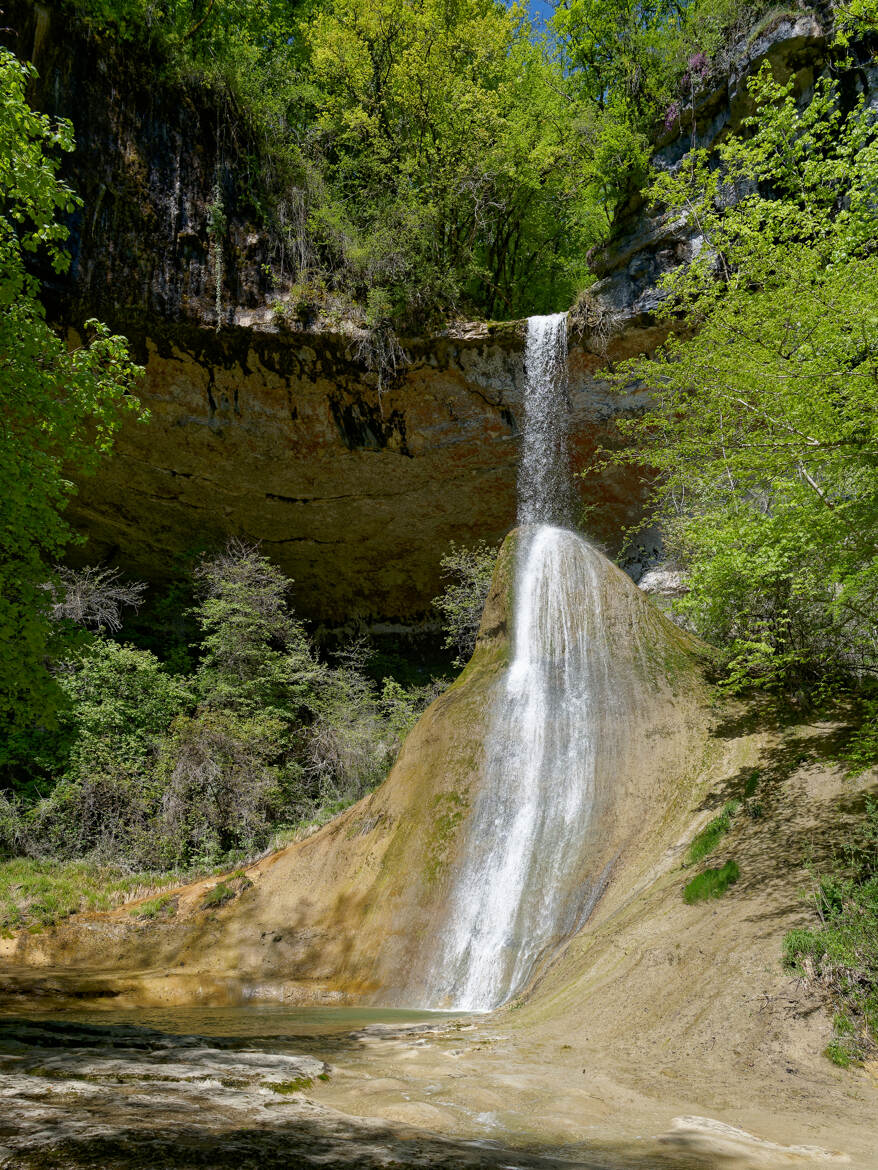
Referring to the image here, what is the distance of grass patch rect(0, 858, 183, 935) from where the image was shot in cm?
1135

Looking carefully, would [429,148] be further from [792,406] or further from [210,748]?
[792,406]

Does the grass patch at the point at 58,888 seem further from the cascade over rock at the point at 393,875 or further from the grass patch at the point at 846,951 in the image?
the grass patch at the point at 846,951

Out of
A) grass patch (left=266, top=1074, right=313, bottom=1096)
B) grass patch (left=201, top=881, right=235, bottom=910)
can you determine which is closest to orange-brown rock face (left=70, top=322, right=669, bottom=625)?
grass patch (left=201, top=881, right=235, bottom=910)

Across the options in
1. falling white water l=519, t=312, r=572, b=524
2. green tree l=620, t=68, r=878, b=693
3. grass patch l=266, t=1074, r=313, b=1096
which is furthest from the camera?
falling white water l=519, t=312, r=572, b=524

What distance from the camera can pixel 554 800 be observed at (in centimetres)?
1019

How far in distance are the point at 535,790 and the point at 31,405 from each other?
8.14 meters

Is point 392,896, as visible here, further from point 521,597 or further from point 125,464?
point 125,464

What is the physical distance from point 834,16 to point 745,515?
11.8 metres

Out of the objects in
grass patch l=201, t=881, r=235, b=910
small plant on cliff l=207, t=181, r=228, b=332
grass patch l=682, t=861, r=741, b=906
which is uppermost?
small plant on cliff l=207, t=181, r=228, b=332

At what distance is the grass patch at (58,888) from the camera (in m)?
11.4

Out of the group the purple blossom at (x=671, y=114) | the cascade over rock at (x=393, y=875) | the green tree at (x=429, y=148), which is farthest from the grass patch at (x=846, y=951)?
the purple blossom at (x=671, y=114)

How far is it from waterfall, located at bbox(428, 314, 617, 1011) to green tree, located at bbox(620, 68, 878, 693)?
2481mm

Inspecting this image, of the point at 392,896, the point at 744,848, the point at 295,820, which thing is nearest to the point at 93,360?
the point at 392,896

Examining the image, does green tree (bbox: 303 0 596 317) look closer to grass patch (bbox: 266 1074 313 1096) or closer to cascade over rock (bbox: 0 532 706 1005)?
cascade over rock (bbox: 0 532 706 1005)
